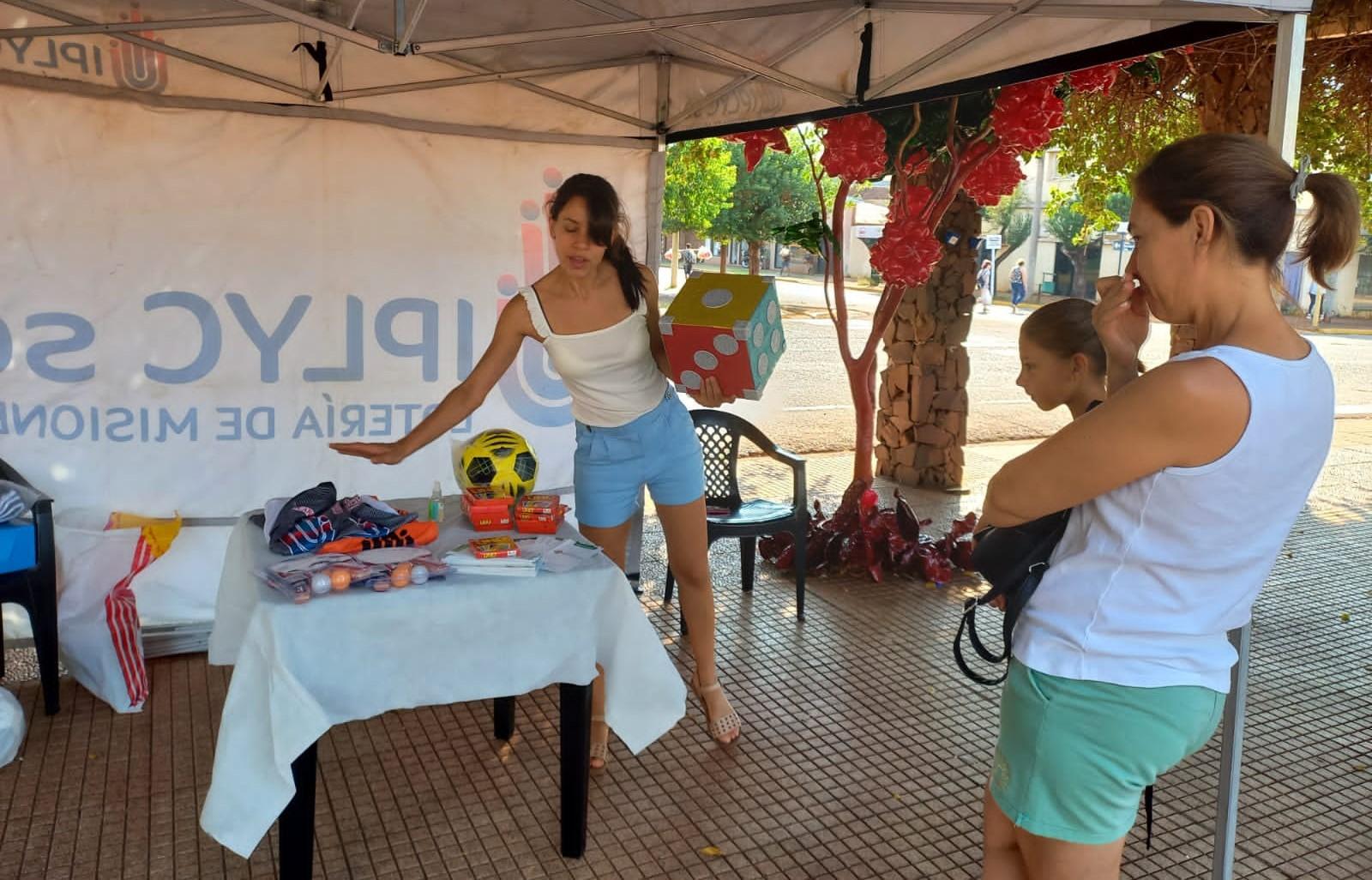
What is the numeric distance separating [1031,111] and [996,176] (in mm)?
591

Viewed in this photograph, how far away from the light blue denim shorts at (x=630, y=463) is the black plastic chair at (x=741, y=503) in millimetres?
1279

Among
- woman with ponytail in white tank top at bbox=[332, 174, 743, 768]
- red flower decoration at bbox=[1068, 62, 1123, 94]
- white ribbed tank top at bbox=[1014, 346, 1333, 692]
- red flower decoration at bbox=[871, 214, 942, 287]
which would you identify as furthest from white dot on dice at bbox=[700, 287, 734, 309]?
red flower decoration at bbox=[1068, 62, 1123, 94]

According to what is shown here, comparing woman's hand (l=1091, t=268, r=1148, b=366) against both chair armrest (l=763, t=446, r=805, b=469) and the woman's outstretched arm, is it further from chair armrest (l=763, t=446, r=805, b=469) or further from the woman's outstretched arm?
chair armrest (l=763, t=446, r=805, b=469)

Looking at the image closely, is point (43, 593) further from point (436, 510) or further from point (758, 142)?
point (758, 142)

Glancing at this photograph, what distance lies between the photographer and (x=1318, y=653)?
4.74 m

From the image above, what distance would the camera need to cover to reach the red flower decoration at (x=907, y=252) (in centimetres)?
552

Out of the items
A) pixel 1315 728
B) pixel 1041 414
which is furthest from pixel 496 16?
pixel 1041 414

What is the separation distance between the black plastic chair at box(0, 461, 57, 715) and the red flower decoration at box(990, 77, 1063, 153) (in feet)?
14.4

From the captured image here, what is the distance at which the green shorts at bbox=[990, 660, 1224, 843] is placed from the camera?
5.31ft

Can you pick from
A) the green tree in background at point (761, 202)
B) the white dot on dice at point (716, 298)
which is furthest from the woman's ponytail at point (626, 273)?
the green tree in background at point (761, 202)

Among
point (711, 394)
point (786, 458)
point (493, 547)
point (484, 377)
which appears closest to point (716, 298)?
point (711, 394)

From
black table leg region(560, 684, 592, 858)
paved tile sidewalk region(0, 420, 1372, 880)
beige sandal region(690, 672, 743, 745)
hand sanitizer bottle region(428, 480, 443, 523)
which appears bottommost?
paved tile sidewalk region(0, 420, 1372, 880)

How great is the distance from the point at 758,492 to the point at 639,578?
2.37 m

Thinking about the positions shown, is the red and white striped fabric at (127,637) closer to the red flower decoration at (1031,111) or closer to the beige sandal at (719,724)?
the beige sandal at (719,724)
